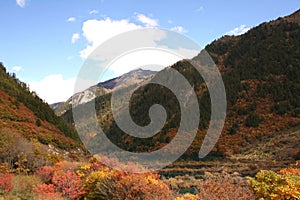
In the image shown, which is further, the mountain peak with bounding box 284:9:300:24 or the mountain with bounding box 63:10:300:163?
the mountain peak with bounding box 284:9:300:24

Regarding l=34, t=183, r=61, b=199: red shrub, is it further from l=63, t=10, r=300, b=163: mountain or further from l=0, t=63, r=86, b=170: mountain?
l=63, t=10, r=300, b=163: mountain

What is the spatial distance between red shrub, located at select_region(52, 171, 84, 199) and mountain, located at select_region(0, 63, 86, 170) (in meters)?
10.7

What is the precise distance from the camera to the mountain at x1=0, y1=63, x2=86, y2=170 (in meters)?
33.0

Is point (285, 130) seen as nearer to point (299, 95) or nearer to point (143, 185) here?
point (299, 95)

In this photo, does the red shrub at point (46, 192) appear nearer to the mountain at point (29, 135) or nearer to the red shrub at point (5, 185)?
the red shrub at point (5, 185)

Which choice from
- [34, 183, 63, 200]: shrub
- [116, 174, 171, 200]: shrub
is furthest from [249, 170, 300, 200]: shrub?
[34, 183, 63, 200]: shrub

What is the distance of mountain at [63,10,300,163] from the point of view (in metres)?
104

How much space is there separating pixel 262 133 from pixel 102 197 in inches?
3627

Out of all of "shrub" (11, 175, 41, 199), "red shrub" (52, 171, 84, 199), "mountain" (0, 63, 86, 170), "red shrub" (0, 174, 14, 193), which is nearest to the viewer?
"red shrub" (0, 174, 14, 193)

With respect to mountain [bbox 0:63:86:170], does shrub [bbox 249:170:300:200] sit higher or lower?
lower

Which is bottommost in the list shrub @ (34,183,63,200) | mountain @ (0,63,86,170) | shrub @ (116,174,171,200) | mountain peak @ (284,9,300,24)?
shrub @ (34,183,63,200)

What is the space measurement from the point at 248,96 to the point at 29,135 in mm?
91806

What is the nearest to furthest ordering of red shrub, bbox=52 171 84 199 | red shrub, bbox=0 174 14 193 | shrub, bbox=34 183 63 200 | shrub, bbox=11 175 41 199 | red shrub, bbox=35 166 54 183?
1. shrub, bbox=34 183 63 200
2. red shrub, bbox=0 174 14 193
3. shrub, bbox=11 175 41 199
4. red shrub, bbox=52 171 84 199
5. red shrub, bbox=35 166 54 183

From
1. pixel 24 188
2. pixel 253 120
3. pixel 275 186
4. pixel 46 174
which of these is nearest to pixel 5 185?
pixel 24 188
